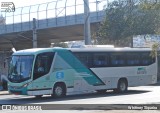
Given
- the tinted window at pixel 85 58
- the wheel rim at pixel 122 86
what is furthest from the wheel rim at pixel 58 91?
the wheel rim at pixel 122 86

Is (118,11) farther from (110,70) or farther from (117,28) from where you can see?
(110,70)

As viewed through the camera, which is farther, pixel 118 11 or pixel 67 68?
pixel 118 11

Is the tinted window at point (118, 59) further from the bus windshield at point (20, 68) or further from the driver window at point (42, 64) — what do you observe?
the bus windshield at point (20, 68)

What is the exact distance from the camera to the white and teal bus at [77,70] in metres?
24.2

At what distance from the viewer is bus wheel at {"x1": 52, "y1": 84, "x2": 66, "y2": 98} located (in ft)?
82.0

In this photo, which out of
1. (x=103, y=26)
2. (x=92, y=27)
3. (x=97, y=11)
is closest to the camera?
(x=103, y=26)

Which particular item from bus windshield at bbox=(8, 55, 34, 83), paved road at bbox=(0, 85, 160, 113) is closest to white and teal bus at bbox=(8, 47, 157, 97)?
bus windshield at bbox=(8, 55, 34, 83)

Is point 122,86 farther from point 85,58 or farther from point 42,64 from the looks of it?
point 42,64

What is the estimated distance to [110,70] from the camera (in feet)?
93.4

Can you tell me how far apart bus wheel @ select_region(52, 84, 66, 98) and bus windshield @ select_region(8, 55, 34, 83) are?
1.92 meters

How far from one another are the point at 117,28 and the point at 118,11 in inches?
74.4

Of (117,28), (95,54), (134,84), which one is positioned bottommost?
(134,84)

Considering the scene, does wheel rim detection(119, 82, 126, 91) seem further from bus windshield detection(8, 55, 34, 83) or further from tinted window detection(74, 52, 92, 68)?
bus windshield detection(8, 55, 34, 83)

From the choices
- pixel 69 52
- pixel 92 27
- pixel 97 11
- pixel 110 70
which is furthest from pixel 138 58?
pixel 92 27
